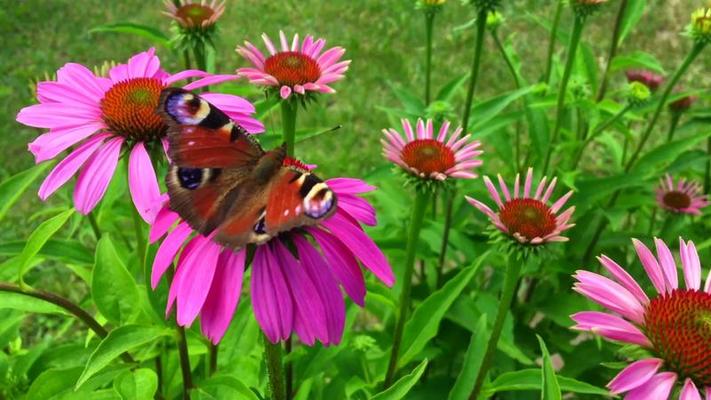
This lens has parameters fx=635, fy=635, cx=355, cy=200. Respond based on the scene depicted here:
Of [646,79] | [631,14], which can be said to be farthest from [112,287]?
[646,79]

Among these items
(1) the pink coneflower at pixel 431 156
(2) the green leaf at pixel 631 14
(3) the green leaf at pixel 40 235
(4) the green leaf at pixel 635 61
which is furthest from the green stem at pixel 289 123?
(2) the green leaf at pixel 631 14

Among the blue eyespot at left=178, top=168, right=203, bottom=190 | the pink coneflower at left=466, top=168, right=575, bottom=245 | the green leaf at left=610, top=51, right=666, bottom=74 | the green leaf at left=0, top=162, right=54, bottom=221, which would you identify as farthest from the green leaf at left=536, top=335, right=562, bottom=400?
the green leaf at left=610, top=51, right=666, bottom=74

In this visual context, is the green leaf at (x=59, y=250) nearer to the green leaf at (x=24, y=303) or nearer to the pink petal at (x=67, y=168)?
the green leaf at (x=24, y=303)

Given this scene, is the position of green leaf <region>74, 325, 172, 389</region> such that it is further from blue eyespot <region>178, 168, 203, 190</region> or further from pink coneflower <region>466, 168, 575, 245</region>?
pink coneflower <region>466, 168, 575, 245</region>

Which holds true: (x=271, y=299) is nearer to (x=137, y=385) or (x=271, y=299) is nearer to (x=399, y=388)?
(x=399, y=388)

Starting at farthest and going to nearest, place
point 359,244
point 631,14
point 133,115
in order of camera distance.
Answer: point 631,14, point 133,115, point 359,244
